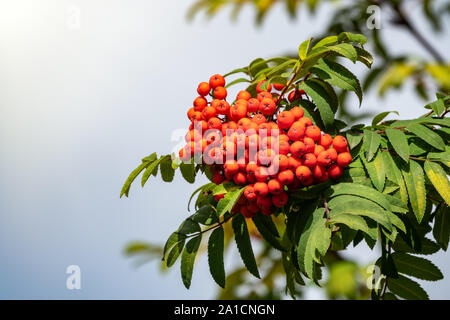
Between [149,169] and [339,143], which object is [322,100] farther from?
[149,169]

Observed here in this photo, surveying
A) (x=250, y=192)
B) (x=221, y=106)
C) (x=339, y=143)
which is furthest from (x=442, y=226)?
(x=221, y=106)

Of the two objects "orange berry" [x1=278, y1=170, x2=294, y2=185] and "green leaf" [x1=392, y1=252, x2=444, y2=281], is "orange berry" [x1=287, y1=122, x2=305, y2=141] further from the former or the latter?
"green leaf" [x1=392, y1=252, x2=444, y2=281]

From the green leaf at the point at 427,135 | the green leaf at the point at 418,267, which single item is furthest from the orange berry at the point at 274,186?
the green leaf at the point at 418,267

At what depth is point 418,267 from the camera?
2166mm

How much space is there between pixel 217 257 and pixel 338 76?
30.4 inches

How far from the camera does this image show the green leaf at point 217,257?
1995mm

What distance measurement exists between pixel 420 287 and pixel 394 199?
0.56m

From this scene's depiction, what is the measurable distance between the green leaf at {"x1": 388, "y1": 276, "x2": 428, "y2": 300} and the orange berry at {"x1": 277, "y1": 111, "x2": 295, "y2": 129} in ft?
2.71

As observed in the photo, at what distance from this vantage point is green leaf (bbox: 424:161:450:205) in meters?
1.88

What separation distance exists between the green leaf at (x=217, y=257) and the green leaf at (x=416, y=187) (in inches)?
27.1

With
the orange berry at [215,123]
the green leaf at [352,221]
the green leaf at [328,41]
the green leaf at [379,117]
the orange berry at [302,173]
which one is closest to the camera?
the green leaf at [352,221]

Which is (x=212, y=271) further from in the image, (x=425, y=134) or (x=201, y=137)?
(x=425, y=134)

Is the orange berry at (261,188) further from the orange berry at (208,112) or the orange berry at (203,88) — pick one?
the orange berry at (203,88)
